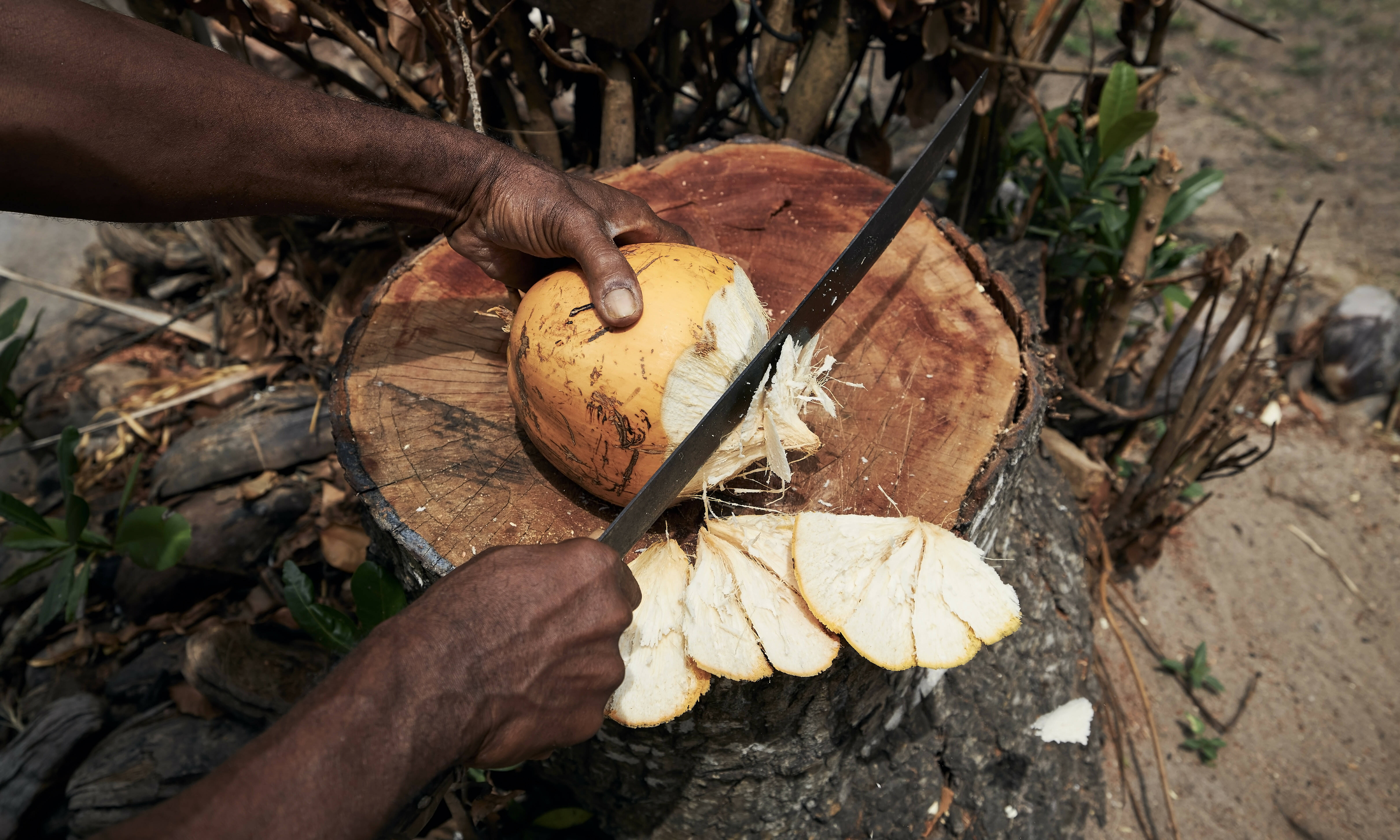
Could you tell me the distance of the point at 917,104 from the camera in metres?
2.68

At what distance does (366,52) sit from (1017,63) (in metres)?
2.01

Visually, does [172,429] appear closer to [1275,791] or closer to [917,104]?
[917,104]

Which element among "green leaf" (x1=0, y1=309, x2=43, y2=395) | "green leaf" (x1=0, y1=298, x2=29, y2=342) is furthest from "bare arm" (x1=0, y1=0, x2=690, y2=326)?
"green leaf" (x1=0, y1=309, x2=43, y2=395)

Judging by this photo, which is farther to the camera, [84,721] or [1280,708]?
[1280,708]

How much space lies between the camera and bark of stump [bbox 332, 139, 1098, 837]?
1544mm

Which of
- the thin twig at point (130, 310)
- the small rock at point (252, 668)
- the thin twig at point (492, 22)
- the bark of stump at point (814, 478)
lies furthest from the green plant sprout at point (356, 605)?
the thin twig at point (130, 310)

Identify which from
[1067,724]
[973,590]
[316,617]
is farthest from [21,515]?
[1067,724]

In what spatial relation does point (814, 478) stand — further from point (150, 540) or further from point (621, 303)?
point (150, 540)

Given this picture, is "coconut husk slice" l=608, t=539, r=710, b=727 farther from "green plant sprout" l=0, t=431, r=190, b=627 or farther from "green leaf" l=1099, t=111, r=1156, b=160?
"green leaf" l=1099, t=111, r=1156, b=160

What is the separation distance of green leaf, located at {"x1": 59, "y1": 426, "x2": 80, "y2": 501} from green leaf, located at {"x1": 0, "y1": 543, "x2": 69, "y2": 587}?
0.16 m

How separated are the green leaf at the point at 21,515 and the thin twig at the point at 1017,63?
307 centimetres

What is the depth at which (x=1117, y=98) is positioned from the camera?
8.37 feet

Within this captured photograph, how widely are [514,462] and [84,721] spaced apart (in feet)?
5.41

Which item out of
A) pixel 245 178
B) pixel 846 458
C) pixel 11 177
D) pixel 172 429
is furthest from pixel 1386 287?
pixel 172 429
